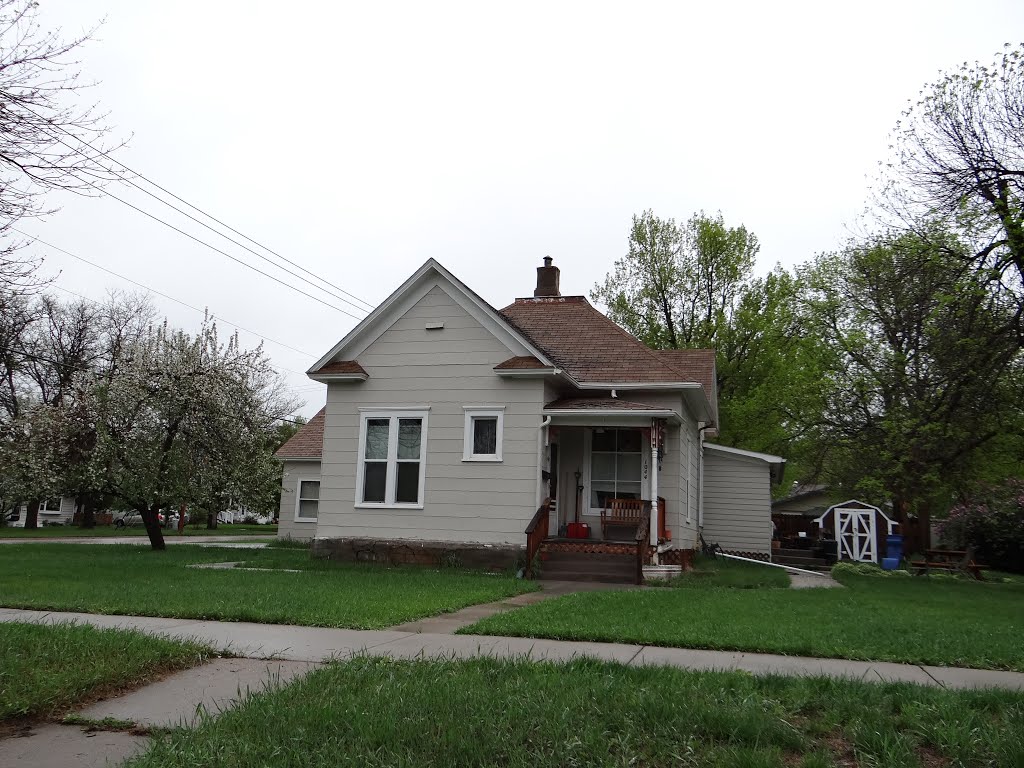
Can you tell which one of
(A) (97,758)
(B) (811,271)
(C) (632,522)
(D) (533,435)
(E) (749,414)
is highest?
(B) (811,271)

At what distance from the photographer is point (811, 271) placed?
3222 centimetres

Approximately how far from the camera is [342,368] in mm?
17047

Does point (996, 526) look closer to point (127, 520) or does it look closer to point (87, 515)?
point (87, 515)

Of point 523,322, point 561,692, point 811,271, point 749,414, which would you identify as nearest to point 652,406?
point 523,322

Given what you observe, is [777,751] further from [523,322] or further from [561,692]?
[523,322]

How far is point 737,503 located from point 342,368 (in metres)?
12.7

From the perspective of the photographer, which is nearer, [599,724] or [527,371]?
[599,724]

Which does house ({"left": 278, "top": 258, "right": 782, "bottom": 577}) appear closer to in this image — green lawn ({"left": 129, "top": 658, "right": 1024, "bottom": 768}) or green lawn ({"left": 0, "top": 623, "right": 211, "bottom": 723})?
green lawn ({"left": 0, "top": 623, "right": 211, "bottom": 723})

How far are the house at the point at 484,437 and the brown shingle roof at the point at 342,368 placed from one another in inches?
1.4

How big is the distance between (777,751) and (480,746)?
1521 mm

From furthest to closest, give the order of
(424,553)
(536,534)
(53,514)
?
1. (53,514)
2. (424,553)
3. (536,534)

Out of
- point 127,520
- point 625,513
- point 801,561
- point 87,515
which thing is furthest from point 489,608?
point 127,520

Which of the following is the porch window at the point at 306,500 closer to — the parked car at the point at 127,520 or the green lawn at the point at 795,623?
the green lawn at the point at 795,623

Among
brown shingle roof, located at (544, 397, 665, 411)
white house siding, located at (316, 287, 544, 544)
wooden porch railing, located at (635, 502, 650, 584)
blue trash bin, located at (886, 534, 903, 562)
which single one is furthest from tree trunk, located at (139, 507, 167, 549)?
blue trash bin, located at (886, 534, 903, 562)
